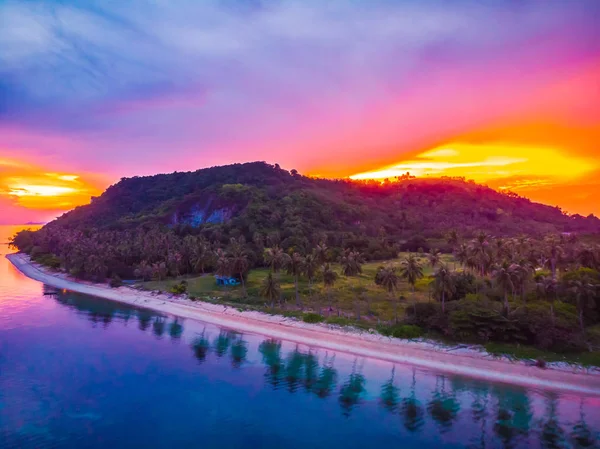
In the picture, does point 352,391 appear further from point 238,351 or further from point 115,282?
point 115,282

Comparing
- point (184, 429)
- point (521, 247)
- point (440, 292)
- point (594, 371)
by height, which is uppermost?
point (521, 247)

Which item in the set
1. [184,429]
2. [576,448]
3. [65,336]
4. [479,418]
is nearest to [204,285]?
[65,336]

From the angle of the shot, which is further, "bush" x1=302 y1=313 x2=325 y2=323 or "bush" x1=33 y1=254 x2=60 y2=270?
"bush" x1=33 y1=254 x2=60 y2=270

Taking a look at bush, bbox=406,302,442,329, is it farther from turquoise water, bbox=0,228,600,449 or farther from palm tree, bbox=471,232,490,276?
palm tree, bbox=471,232,490,276

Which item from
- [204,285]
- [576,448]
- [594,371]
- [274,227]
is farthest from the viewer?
[274,227]

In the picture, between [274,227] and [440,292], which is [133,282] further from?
[440,292]

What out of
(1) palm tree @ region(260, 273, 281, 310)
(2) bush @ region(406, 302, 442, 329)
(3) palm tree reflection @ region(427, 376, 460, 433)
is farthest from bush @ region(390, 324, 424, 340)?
(1) palm tree @ region(260, 273, 281, 310)

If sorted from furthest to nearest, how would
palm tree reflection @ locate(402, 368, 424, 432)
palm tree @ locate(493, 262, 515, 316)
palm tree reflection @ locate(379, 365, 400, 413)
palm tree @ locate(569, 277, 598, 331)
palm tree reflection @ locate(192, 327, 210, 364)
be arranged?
palm tree @ locate(493, 262, 515, 316) → palm tree reflection @ locate(192, 327, 210, 364) → palm tree @ locate(569, 277, 598, 331) → palm tree reflection @ locate(379, 365, 400, 413) → palm tree reflection @ locate(402, 368, 424, 432)

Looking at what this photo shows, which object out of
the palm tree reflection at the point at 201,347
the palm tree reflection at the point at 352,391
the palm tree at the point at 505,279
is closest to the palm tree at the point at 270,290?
the palm tree reflection at the point at 201,347
